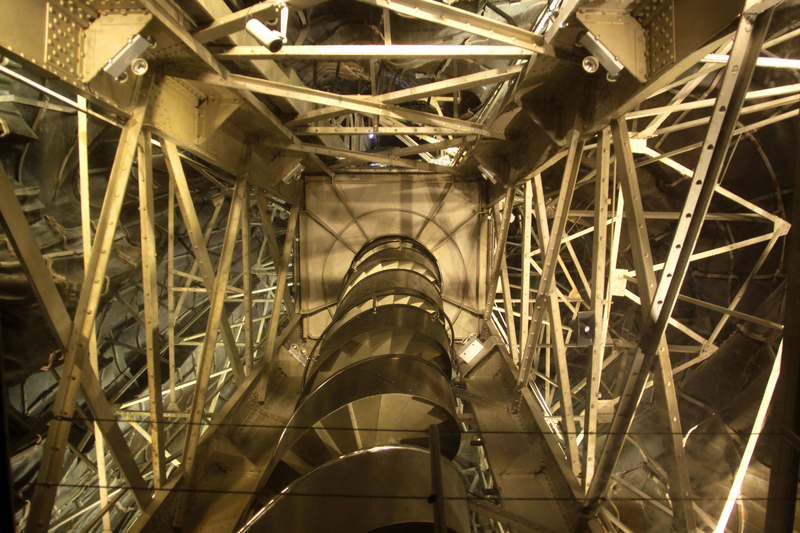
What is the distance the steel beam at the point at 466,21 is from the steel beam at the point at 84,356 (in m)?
2.76

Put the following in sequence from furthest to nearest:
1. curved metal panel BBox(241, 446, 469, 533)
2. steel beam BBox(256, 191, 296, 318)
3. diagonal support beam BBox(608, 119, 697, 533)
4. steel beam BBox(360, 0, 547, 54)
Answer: steel beam BBox(256, 191, 296, 318), steel beam BBox(360, 0, 547, 54), diagonal support beam BBox(608, 119, 697, 533), curved metal panel BBox(241, 446, 469, 533)

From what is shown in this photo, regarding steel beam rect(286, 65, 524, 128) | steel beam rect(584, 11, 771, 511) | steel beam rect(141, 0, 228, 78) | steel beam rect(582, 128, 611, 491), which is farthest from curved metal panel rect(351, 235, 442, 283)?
steel beam rect(584, 11, 771, 511)

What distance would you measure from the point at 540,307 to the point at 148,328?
4699mm

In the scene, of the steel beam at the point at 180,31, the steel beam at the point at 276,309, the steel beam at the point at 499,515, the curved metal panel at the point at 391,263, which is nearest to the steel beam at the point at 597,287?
the steel beam at the point at 499,515

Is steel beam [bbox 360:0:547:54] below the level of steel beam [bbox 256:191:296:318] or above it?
above

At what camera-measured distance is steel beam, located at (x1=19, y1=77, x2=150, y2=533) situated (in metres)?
3.10

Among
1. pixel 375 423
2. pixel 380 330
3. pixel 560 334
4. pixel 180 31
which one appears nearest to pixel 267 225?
pixel 380 330

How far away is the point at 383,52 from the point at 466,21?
861 mm

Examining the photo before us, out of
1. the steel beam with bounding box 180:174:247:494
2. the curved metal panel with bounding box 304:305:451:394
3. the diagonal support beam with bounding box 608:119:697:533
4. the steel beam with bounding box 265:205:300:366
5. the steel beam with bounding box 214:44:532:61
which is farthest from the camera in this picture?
the steel beam with bounding box 265:205:300:366

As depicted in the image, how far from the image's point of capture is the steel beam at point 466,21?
365 cm

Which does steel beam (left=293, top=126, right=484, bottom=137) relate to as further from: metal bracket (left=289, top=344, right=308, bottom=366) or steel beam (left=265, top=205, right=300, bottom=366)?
metal bracket (left=289, top=344, right=308, bottom=366)

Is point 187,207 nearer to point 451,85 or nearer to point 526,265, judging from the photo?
point 451,85

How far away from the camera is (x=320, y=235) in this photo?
949 centimetres

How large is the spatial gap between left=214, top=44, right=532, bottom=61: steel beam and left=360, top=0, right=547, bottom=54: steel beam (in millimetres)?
126
